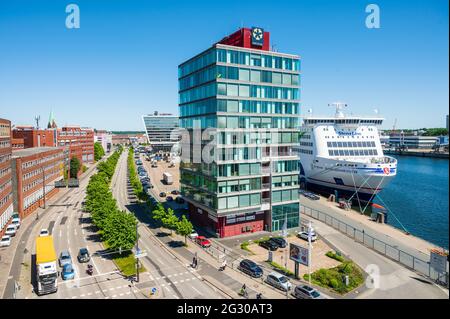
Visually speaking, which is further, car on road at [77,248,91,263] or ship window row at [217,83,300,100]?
ship window row at [217,83,300,100]

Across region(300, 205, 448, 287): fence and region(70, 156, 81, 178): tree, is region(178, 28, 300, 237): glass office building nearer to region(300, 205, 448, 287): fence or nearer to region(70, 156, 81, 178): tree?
region(300, 205, 448, 287): fence

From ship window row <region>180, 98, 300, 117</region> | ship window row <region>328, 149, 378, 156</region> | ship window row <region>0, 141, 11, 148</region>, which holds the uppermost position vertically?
ship window row <region>180, 98, 300, 117</region>

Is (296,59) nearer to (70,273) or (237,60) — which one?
(237,60)

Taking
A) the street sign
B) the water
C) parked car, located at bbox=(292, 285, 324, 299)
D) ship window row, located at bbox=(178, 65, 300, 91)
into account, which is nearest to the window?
ship window row, located at bbox=(178, 65, 300, 91)

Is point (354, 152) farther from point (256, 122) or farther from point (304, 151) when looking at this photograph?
point (256, 122)

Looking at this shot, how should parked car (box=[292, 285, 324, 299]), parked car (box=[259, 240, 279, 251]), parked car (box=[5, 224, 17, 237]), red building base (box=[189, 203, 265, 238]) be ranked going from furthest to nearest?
1. parked car (box=[5, 224, 17, 237])
2. red building base (box=[189, 203, 265, 238])
3. parked car (box=[259, 240, 279, 251])
4. parked car (box=[292, 285, 324, 299])

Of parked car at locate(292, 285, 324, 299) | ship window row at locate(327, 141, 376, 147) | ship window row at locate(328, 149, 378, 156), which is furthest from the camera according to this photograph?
ship window row at locate(327, 141, 376, 147)

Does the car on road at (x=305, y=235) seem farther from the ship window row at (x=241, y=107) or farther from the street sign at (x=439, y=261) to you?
the ship window row at (x=241, y=107)

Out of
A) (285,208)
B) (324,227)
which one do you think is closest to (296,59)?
(285,208)
